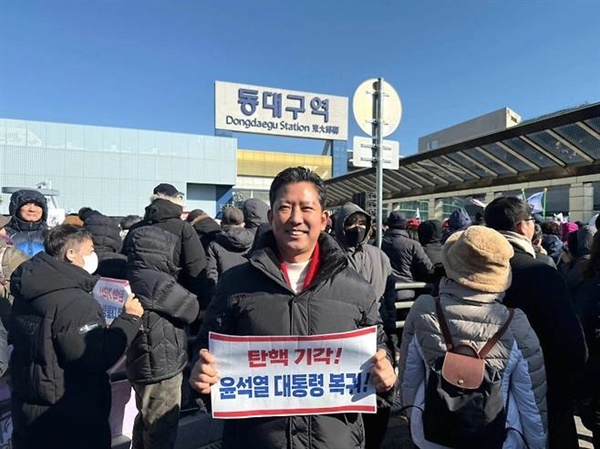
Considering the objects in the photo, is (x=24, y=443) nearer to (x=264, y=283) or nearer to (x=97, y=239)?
(x=264, y=283)

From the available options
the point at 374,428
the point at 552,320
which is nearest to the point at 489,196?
the point at 374,428

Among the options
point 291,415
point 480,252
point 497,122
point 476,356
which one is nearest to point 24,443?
point 291,415

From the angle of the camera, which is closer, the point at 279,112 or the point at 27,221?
the point at 27,221

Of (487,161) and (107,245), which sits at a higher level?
(487,161)

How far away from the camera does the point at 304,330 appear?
1.77 meters

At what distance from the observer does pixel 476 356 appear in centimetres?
194

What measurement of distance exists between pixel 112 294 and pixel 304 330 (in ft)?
5.64

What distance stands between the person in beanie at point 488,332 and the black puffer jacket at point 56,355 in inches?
66.3

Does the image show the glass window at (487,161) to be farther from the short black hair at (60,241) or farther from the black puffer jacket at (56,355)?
the black puffer jacket at (56,355)

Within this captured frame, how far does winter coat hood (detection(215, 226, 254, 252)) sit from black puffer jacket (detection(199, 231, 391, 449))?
8.13 ft

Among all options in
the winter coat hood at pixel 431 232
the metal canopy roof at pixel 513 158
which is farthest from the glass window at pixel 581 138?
the winter coat hood at pixel 431 232

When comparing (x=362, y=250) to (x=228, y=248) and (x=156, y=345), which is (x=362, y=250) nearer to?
(x=228, y=248)

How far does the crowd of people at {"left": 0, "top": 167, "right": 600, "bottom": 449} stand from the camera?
1800mm

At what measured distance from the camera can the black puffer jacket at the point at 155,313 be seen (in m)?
2.81
